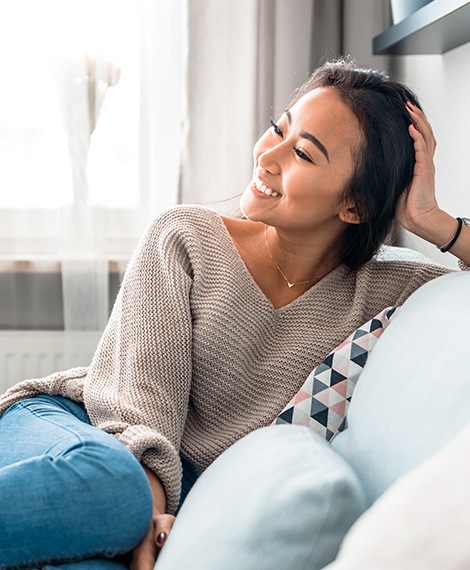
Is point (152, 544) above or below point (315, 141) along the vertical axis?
below

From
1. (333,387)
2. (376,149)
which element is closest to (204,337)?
(333,387)

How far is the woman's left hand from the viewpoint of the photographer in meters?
1.65

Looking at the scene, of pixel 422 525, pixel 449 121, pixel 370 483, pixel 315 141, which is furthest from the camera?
pixel 449 121

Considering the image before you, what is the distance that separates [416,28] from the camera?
1955 millimetres

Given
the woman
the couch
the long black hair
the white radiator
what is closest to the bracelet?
the woman

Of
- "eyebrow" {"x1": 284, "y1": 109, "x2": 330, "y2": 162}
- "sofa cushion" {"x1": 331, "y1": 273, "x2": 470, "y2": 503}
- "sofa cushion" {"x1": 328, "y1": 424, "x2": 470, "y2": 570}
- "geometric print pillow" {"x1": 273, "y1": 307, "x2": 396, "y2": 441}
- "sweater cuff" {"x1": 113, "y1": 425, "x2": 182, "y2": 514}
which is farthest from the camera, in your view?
"eyebrow" {"x1": 284, "y1": 109, "x2": 330, "y2": 162}

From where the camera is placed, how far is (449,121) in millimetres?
2219

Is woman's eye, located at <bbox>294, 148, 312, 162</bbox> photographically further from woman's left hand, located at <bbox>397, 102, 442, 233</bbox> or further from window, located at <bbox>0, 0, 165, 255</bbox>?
window, located at <bbox>0, 0, 165, 255</bbox>

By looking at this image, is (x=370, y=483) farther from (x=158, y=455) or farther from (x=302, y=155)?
(x=302, y=155)

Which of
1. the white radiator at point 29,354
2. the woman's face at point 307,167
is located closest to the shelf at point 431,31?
the woman's face at point 307,167

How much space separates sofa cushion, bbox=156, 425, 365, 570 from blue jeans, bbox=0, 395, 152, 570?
124mm

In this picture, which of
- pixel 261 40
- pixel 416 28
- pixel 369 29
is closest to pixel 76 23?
pixel 261 40

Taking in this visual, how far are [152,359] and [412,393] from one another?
0.54 meters

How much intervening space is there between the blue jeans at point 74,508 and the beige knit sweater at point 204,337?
0.91ft
